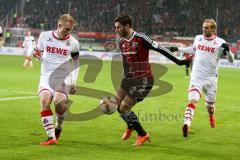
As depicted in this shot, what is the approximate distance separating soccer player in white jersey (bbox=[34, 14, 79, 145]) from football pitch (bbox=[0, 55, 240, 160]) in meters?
0.54

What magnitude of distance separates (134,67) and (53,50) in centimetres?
164

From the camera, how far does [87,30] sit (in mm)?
53344

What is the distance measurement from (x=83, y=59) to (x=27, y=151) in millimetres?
36811

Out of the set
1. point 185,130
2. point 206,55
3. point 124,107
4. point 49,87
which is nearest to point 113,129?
point 185,130

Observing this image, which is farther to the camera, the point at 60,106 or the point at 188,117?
the point at 188,117

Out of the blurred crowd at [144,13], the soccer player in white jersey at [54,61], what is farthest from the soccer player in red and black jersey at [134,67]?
the blurred crowd at [144,13]

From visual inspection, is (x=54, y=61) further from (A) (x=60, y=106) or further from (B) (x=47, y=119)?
(B) (x=47, y=119)

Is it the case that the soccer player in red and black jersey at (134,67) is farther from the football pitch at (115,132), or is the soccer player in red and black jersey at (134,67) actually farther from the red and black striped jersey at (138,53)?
the football pitch at (115,132)

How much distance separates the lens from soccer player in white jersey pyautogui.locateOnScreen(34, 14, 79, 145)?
34.1 ft

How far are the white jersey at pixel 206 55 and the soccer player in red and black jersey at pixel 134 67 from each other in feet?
→ 7.94

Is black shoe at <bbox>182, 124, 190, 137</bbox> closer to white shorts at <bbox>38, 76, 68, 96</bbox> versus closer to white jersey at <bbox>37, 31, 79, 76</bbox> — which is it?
white shorts at <bbox>38, 76, 68, 96</bbox>

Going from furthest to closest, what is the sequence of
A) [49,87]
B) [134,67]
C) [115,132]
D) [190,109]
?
[115,132], [190,109], [134,67], [49,87]

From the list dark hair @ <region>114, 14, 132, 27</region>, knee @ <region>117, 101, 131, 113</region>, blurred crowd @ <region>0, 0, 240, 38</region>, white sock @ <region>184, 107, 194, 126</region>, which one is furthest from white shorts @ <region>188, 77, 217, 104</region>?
blurred crowd @ <region>0, 0, 240, 38</region>

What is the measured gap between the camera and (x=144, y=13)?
56.3 metres
